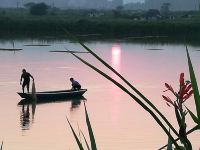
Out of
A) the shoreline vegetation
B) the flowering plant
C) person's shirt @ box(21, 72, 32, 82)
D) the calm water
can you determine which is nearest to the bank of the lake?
the shoreline vegetation

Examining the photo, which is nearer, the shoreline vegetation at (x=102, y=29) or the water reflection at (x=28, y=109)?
the water reflection at (x=28, y=109)

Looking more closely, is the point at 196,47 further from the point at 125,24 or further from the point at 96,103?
the point at 96,103

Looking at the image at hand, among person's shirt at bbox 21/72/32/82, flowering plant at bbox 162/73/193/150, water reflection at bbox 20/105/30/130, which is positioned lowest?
water reflection at bbox 20/105/30/130

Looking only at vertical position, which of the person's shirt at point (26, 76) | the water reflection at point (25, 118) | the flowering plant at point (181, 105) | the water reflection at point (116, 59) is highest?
the flowering plant at point (181, 105)

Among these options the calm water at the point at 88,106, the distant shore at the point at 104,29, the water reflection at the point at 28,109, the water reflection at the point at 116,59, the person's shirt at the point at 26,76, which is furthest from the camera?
the distant shore at the point at 104,29

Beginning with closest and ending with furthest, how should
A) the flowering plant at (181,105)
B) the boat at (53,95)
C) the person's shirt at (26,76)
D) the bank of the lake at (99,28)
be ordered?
the flowering plant at (181,105) < the person's shirt at (26,76) < the boat at (53,95) < the bank of the lake at (99,28)

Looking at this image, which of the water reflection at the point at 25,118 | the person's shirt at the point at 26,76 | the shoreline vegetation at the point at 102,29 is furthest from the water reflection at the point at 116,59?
the water reflection at the point at 25,118

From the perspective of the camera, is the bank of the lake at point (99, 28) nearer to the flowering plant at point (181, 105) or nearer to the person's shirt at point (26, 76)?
the person's shirt at point (26, 76)

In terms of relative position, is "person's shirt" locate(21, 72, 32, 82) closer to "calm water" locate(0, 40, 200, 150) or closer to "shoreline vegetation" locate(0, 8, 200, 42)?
"calm water" locate(0, 40, 200, 150)

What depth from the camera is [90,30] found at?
71188 millimetres

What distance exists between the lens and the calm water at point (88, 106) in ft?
56.8

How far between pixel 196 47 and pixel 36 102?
34.3 meters

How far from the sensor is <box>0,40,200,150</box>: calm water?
17.3 meters

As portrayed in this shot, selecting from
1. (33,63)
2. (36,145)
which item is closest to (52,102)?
(36,145)
